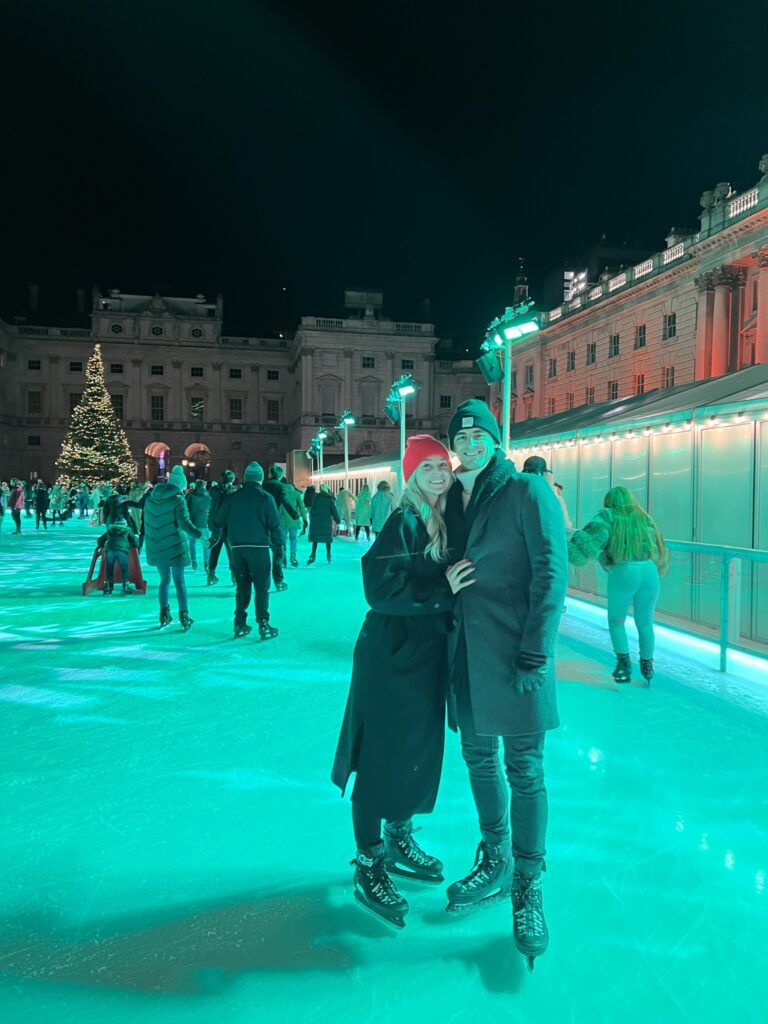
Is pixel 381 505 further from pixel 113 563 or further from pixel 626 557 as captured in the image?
pixel 626 557

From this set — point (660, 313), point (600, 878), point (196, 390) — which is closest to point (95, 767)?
point (600, 878)

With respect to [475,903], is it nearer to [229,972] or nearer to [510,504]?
[229,972]

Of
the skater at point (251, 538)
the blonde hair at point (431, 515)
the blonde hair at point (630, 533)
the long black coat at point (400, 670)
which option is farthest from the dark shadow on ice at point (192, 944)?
the skater at point (251, 538)

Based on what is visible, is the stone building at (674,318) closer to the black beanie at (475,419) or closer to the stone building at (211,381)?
the stone building at (211,381)

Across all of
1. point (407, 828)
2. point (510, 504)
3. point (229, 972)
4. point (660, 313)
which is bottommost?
point (229, 972)

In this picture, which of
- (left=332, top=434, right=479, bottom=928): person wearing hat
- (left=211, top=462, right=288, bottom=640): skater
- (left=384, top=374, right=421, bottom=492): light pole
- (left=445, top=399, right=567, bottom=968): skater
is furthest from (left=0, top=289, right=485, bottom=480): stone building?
(left=445, top=399, right=567, bottom=968): skater

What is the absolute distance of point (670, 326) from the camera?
Answer: 30.0 m

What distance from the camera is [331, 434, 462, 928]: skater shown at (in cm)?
236

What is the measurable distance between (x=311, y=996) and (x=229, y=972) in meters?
0.29

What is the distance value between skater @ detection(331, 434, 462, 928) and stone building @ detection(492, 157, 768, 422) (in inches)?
1001

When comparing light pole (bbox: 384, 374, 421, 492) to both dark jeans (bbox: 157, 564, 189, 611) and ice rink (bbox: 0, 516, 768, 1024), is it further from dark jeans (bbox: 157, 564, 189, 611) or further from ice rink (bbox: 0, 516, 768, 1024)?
ice rink (bbox: 0, 516, 768, 1024)

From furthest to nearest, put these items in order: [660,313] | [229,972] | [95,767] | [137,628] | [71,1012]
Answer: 1. [660,313]
2. [137,628]
3. [95,767]
4. [229,972]
5. [71,1012]

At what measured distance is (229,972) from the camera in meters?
2.13

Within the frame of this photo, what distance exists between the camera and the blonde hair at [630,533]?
16.8 feet
